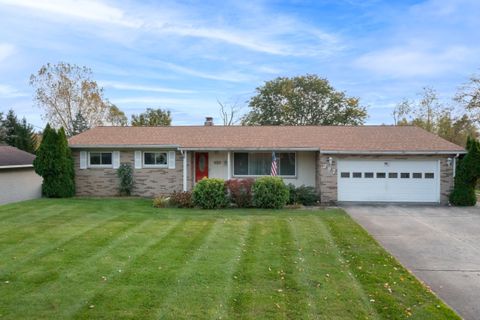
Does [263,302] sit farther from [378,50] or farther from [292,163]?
[378,50]

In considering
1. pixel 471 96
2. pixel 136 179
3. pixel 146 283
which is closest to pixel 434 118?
pixel 471 96

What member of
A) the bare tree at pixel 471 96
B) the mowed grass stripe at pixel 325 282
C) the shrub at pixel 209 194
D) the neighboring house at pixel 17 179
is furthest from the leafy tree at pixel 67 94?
the bare tree at pixel 471 96

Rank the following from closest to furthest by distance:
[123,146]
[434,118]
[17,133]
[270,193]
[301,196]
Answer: [270,193]
[301,196]
[123,146]
[17,133]
[434,118]

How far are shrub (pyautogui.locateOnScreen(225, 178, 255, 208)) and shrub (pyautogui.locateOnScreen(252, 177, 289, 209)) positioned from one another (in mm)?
280

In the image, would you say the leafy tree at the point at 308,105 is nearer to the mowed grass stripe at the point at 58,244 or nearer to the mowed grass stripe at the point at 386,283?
the mowed grass stripe at the point at 58,244

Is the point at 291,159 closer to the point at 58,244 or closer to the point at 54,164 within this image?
the point at 54,164

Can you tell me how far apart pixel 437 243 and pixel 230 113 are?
33.6 metres

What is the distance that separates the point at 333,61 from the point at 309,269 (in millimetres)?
17252

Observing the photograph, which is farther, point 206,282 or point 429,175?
point 429,175

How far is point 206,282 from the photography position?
609cm

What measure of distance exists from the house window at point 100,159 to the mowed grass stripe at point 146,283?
33.0 ft

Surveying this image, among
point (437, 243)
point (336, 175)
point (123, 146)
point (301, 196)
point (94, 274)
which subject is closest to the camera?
point (94, 274)

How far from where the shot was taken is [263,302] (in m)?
5.31

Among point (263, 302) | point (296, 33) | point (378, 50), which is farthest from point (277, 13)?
point (263, 302)
